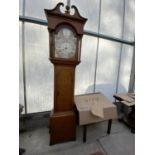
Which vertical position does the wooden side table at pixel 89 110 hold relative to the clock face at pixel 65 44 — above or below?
below

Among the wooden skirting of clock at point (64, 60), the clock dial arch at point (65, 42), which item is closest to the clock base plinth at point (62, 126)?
the wooden skirting of clock at point (64, 60)

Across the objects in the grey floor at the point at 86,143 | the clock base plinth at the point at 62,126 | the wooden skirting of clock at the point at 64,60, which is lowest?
the grey floor at the point at 86,143

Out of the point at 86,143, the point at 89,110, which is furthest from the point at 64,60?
the point at 86,143

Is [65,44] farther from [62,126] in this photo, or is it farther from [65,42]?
[62,126]

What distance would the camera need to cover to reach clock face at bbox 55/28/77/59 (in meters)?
1.56

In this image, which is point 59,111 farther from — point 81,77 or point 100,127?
point 100,127

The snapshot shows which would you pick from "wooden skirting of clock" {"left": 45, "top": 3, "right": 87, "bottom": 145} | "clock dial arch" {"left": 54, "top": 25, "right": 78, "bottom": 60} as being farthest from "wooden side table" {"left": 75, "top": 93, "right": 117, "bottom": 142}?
"clock dial arch" {"left": 54, "top": 25, "right": 78, "bottom": 60}

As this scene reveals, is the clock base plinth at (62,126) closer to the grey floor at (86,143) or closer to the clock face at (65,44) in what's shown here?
the grey floor at (86,143)

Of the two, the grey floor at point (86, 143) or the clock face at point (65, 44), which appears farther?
the grey floor at point (86, 143)

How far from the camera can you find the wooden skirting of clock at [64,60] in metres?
1.50

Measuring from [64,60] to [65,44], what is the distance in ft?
0.65

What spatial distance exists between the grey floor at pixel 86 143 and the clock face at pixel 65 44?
1220 mm
